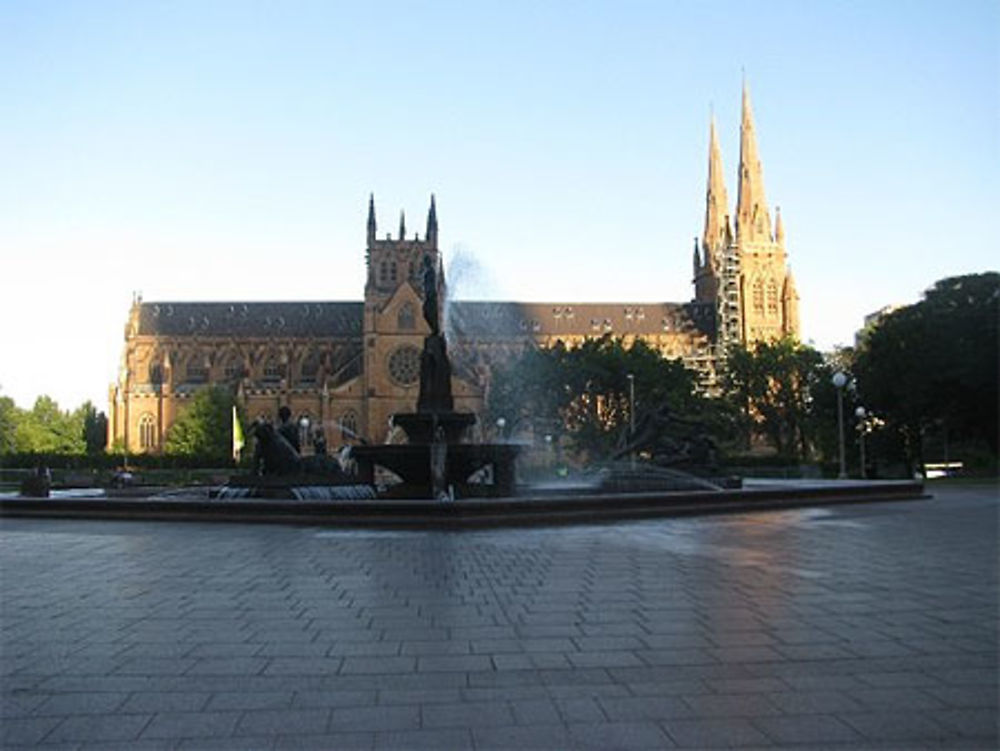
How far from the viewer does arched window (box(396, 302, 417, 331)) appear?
103 meters

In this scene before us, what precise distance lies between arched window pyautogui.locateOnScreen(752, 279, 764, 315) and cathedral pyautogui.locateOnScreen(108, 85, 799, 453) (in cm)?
12

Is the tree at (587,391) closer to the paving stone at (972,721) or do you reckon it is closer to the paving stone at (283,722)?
the paving stone at (972,721)

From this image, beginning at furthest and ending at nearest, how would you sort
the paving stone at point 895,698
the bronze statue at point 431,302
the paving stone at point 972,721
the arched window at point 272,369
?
the arched window at point 272,369
the bronze statue at point 431,302
the paving stone at point 895,698
the paving stone at point 972,721

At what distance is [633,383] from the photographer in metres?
71.6

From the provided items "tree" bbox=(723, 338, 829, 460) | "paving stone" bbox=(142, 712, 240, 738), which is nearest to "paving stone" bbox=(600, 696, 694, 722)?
"paving stone" bbox=(142, 712, 240, 738)

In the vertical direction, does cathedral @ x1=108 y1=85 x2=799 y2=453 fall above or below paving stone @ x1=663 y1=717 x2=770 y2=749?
above

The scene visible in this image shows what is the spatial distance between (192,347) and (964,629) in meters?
116

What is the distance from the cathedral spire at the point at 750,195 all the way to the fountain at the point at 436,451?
9941 centimetres

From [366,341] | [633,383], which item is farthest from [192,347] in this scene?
[633,383]

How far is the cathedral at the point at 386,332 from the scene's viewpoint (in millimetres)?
102625

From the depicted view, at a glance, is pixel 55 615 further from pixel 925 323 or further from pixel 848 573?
pixel 925 323

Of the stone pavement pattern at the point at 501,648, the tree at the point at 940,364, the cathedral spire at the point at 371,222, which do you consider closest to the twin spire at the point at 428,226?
the cathedral spire at the point at 371,222

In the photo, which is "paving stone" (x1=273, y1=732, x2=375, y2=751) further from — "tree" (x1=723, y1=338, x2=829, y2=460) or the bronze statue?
"tree" (x1=723, y1=338, x2=829, y2=460)

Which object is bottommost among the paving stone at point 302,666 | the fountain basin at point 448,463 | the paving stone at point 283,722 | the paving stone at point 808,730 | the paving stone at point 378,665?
the paving stone at point 808,730
